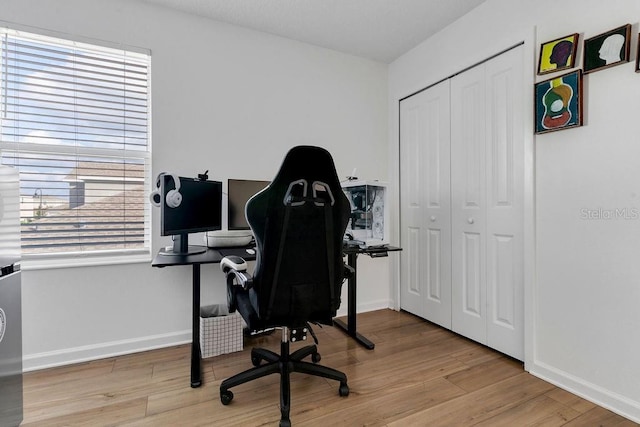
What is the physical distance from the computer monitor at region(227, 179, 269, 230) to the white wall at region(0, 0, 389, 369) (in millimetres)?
221

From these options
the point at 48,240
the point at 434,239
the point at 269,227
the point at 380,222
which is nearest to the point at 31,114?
the point at 48,240

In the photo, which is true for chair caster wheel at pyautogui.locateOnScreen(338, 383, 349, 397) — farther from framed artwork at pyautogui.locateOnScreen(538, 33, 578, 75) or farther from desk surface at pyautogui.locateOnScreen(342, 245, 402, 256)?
framed artwork at pyautogui.locateOnScreen(538, 33, 578, 75)

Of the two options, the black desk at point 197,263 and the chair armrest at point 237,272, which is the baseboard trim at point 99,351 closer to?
the black desk at point 197,263

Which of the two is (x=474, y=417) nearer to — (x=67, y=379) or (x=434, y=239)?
(x=434, y=239)

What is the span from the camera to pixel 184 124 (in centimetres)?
244

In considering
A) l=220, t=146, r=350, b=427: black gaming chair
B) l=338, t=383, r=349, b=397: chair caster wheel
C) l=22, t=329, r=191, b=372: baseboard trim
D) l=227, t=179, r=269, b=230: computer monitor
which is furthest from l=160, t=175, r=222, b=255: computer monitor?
l=338, t=383, r=349, b=397: chair caster wheel

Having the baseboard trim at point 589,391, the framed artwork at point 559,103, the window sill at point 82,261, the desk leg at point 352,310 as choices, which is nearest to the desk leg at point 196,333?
the window sill at point 82,261

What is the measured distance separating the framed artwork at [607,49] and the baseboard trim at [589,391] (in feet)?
5.69

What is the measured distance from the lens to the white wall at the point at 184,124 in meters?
2.10

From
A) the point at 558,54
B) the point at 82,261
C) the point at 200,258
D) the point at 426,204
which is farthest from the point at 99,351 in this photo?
the point at 558,54

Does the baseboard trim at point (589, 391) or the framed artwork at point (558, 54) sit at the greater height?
the framed artwork at point (558, 54)

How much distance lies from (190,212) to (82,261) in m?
0.87

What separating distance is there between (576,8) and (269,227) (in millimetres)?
2154

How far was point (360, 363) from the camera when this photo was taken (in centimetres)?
210
